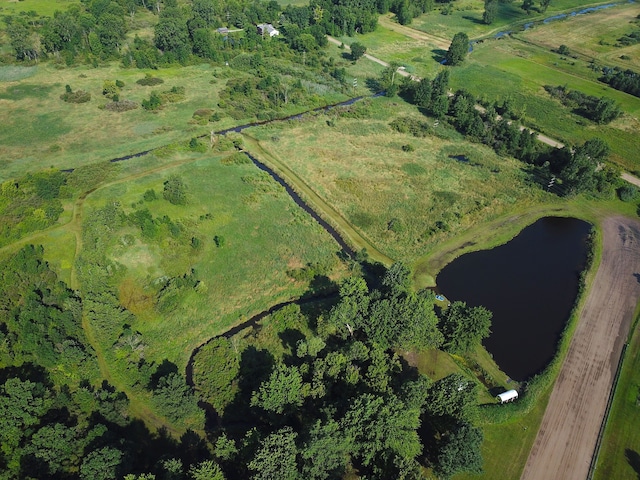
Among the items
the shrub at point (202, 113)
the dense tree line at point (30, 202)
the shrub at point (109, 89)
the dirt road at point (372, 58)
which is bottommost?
the dense tree line at point (30, 202)

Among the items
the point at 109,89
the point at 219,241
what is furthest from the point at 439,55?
the point at 219,241

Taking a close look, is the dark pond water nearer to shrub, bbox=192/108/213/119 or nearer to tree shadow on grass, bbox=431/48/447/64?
shrub, bbox=192/108/213/119

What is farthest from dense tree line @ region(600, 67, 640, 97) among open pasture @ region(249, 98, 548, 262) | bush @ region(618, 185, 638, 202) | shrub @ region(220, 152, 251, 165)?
shrub @ region(220, 152, 251, 165)

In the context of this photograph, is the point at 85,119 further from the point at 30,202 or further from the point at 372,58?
the point at 372,58

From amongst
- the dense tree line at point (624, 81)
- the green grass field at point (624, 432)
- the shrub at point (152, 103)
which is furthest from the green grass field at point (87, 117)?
the green grass field at point (624, 432)

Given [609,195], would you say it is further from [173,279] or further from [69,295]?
[69,295]

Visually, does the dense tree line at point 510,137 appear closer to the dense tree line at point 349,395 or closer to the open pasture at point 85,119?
the dense tree line at point 349,395

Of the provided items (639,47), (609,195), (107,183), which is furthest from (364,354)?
(639,47)
